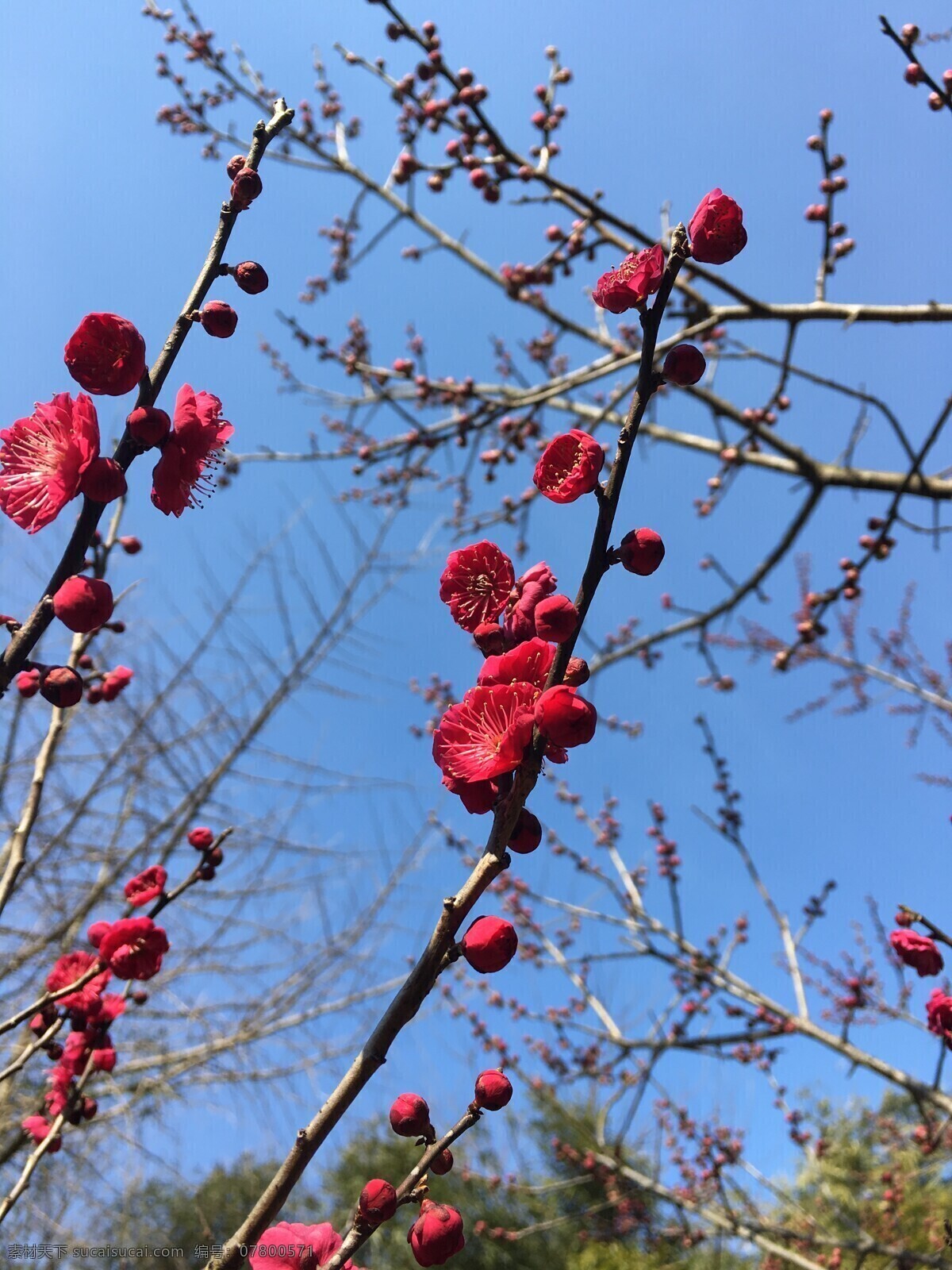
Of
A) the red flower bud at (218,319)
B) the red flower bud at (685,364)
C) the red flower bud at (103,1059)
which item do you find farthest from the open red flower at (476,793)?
the red flower bud at (103,1059)

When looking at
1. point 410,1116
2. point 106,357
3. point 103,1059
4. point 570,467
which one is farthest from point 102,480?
point 103,1059

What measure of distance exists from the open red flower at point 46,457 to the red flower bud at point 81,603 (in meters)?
0.16

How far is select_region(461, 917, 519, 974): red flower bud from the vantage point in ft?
3.09

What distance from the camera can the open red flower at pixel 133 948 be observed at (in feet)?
5.39

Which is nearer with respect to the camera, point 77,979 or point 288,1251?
point 288,1251

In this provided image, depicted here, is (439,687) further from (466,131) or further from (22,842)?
(22,842)

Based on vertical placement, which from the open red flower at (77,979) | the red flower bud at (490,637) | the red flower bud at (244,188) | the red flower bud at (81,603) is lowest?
the open red flower at (77,979)

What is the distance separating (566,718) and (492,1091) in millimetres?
493

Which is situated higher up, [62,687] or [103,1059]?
[62,687]

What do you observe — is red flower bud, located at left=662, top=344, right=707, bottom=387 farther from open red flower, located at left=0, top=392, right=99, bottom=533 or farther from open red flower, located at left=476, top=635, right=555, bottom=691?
open red flower, located at left=0, top=392, right=99, bottom=533

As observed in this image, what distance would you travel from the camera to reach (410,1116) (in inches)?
39.1

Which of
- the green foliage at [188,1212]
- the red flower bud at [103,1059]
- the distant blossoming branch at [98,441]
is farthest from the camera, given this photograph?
the green foliage at [188,1212]

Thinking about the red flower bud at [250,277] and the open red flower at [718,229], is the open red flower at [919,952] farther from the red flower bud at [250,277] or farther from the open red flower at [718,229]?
the red flower bud at [250,277]

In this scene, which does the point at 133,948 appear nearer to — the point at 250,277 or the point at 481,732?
the point at 481,732
